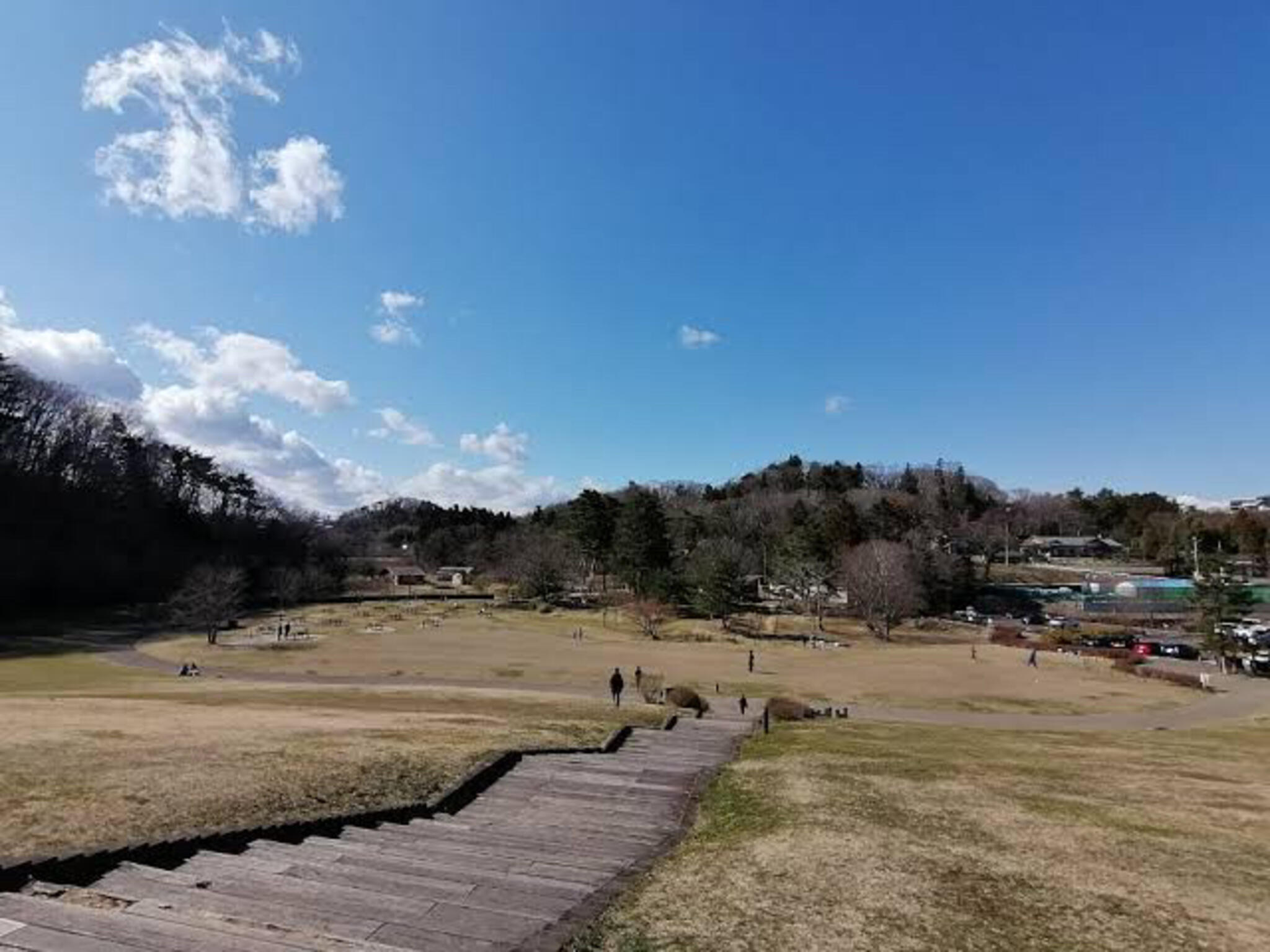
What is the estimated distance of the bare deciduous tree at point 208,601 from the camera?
64.5 metres

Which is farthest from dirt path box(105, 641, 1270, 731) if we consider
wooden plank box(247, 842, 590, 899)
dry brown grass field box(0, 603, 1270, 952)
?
wooden plank box(247, 842, 590, 899)

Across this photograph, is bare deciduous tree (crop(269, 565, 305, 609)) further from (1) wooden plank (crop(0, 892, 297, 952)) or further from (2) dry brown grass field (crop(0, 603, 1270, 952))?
(1) wooden plank (crop(0, 892, 297, 952))

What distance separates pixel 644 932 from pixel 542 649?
181 feet

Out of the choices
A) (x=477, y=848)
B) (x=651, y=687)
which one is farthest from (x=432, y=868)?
(x=651, y=687)

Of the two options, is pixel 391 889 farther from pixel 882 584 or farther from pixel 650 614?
pixel 882 584

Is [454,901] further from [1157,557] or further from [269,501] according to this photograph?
[1157,557]

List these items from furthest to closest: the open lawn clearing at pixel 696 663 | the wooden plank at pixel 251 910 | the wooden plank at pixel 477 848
→ the open lawn clearing at pixel 696 663, the wooden plank at pixel 477 848, the wooden plank at pixel 251 910

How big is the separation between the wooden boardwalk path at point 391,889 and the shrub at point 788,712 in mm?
15163

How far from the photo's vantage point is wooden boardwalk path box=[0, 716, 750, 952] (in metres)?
5.34

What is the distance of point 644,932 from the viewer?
23.3ft

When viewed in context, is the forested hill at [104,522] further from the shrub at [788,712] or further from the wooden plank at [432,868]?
the wooden plank at [432,868]

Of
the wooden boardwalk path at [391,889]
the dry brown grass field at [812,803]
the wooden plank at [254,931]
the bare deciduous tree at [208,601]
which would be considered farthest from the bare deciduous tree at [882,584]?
the wooden plank at [254,931]

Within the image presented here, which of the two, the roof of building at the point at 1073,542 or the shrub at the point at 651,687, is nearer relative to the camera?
the shrub at the point at 651,687

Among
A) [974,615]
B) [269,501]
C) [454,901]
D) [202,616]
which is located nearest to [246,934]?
[454,901]
